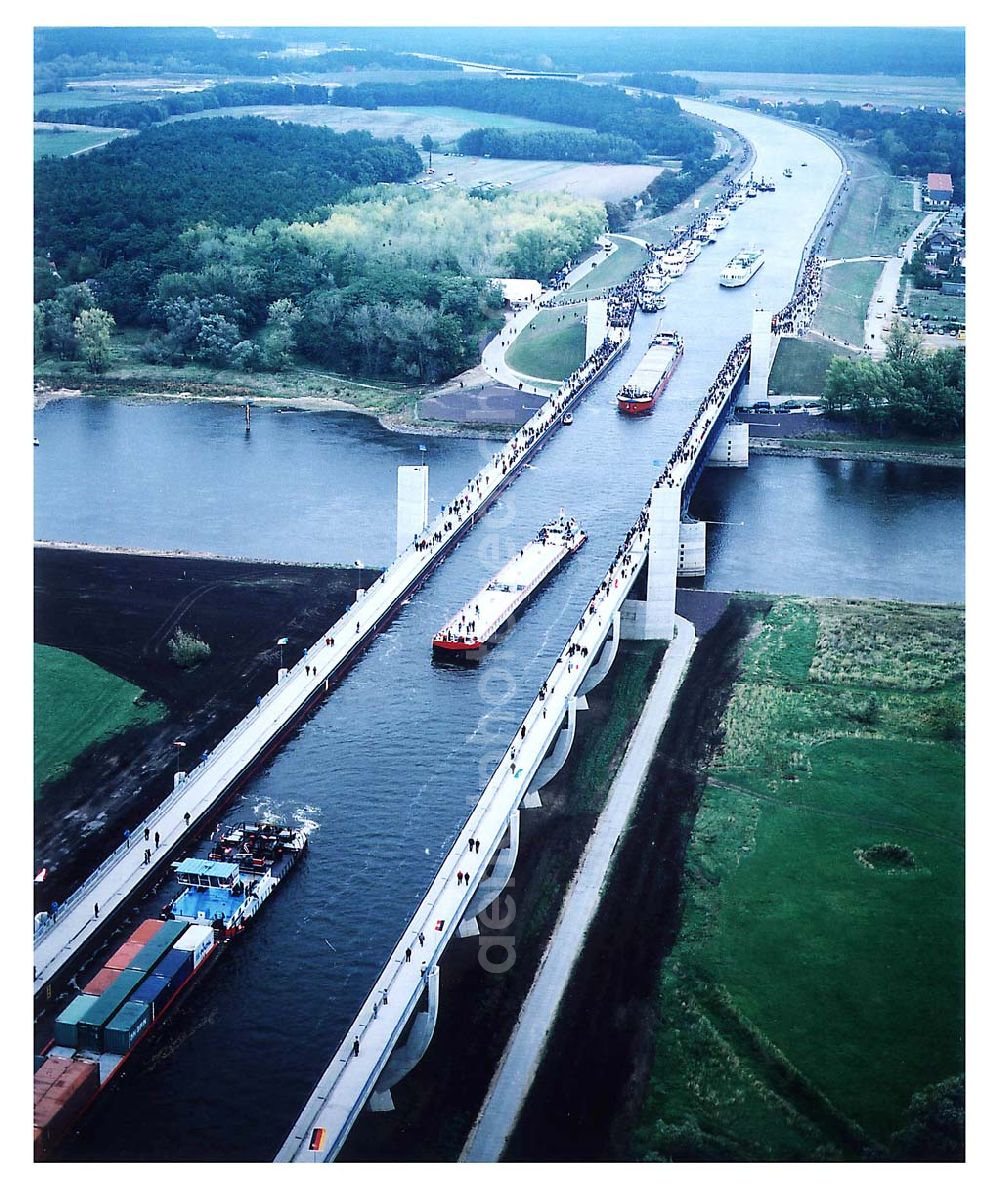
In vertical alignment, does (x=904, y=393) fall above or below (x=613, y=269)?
below

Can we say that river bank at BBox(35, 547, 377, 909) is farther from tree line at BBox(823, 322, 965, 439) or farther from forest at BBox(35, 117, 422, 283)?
forest at BBox(35, 117, 422, 283)

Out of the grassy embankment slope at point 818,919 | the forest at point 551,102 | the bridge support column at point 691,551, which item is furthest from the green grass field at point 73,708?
the forest at point 551,102

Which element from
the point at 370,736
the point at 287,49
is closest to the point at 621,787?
the point at 370,736

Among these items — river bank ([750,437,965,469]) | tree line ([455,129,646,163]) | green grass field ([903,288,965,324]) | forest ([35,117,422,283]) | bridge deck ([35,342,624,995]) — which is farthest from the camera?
tree line ([455,129,646,163])

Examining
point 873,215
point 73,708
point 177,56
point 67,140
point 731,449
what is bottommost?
point 73,708

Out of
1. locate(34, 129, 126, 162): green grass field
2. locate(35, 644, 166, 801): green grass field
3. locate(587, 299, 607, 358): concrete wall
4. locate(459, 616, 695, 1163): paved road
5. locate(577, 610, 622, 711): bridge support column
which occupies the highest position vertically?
locate(34, 129, 126, 162): green grass field

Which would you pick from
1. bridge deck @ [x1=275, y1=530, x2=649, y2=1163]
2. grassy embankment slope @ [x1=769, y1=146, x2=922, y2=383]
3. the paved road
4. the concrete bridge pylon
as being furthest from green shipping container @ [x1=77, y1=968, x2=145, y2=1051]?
grassy embankment slope @ [x1=769, y1=146, x2=922, y2=383]

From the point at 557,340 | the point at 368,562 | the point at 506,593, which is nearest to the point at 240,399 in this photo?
the point at 557,340

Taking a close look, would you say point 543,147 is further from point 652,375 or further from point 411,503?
point 411,503
